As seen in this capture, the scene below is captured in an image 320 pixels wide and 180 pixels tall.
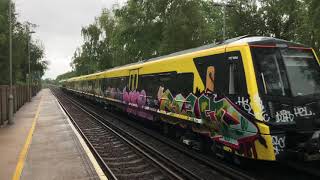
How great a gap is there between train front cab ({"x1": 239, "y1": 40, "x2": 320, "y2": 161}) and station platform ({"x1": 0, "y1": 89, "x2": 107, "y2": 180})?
3.78 meters

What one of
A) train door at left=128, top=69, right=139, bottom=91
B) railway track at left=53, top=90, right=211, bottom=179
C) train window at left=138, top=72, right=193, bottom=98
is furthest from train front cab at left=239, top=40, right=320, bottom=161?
train door at left=128, top=69, right=139, bottom=91

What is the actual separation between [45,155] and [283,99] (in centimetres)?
743

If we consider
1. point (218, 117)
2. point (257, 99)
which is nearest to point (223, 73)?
point (218, 117)

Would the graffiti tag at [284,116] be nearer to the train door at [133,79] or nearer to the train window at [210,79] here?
the train window at [210,79]

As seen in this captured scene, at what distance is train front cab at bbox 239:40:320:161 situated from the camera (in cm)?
936

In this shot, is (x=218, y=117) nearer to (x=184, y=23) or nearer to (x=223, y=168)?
(x=223, y=168)

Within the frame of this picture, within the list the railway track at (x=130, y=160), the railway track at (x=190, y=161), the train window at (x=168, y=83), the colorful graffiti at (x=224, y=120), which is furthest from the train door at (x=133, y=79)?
the colorful graffiti at (x=224, y=120)

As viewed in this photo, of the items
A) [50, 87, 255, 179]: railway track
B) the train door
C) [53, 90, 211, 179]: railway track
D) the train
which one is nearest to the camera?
the train

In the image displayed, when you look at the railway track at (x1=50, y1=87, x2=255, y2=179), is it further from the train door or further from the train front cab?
the train door

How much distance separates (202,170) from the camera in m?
11.2

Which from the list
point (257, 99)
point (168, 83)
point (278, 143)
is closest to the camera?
point (278, 143)

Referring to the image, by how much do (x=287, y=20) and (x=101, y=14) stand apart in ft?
122

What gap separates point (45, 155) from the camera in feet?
44.9

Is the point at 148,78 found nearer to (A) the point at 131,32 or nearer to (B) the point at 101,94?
(B) the point at 101,94
